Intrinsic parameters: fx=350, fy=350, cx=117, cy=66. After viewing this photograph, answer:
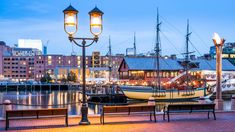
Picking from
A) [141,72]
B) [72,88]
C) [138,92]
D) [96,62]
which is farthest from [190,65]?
[96,62]

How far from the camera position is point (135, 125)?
1806cm

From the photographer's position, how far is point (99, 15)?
18.4 meters

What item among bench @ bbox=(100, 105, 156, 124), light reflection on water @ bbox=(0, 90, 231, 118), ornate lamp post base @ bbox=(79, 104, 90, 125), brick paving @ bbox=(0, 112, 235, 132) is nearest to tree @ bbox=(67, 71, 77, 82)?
light reflection on water @ bbox=(0, 90, 231, 118)

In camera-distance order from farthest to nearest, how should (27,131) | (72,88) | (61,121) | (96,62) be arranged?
(96,62), (72,88), (61,121), (27,131)

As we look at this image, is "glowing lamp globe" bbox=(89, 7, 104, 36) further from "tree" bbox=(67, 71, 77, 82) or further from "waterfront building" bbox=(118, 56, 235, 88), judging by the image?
"tree" bbox=(67, 71, 77, 82)

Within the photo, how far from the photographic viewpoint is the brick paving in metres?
16.7

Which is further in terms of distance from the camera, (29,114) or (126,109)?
(126,109)

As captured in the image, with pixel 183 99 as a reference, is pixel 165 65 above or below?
above

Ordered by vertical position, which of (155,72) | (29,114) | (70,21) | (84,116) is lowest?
(84,116)

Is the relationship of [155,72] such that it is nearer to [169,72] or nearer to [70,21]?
[169,72]

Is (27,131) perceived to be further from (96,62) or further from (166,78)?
(96,62)

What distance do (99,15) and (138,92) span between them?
44.8 meters

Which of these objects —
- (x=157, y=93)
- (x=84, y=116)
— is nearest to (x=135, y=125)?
(x=84, y=116)

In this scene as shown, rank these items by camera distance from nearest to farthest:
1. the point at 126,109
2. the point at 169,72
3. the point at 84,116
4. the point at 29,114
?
the point at 29,114 < the point at 84,116 < the point at 126,109 < the point at 169,72
